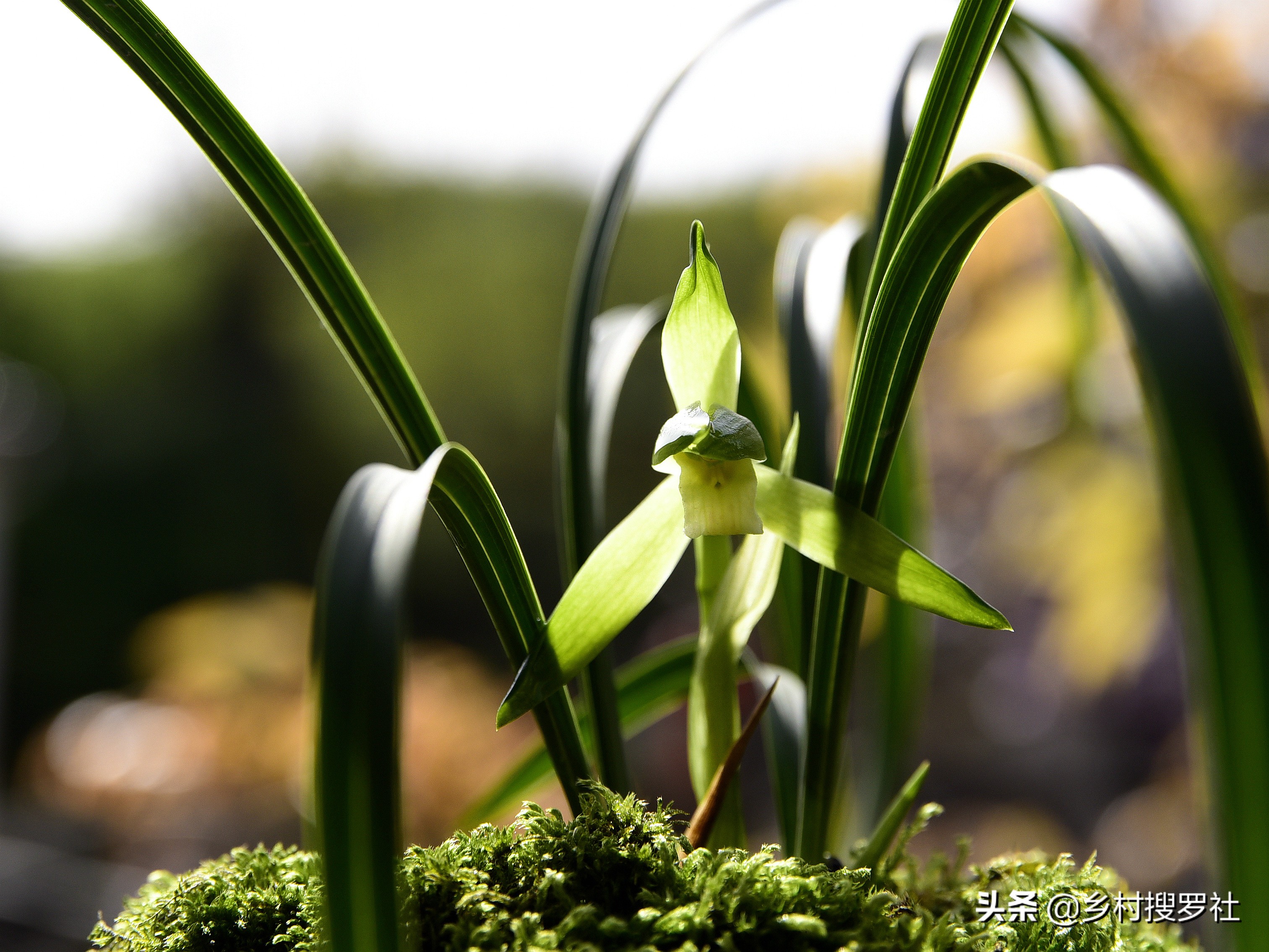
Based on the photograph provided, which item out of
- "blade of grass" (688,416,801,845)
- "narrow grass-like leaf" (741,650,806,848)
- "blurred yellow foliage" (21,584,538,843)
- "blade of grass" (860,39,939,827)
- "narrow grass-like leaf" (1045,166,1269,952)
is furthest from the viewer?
"blurred yellow foliage" (21,584,538,843)

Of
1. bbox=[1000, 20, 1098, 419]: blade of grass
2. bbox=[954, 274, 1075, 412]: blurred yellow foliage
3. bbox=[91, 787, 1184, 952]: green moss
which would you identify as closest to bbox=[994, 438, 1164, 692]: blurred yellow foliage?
bbox=[954, 274, 1075, 412]: blurred yellow foliage

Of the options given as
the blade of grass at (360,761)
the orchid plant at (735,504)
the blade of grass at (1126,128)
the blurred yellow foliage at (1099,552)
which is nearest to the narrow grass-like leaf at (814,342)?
the orchid plant at (735,504)

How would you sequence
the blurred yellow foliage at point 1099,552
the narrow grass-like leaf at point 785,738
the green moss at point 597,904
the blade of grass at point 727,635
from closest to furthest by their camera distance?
the green moss at point 597,904 → the blade of grass at point 727,635 → the narrow grass-like leaf at point 785,738 → the blurred yellow foliage at point 1099,552

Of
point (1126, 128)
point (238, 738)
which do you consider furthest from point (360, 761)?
point (238, 738)

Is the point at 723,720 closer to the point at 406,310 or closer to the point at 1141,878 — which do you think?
the point at 1141,878

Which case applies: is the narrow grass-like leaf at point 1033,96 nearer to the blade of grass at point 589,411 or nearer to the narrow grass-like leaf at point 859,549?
the blade of grass at point 589,411

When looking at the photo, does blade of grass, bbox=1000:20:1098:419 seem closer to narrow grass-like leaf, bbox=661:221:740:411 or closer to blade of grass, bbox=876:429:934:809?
blade of grass, bbox=876:429:934:809
